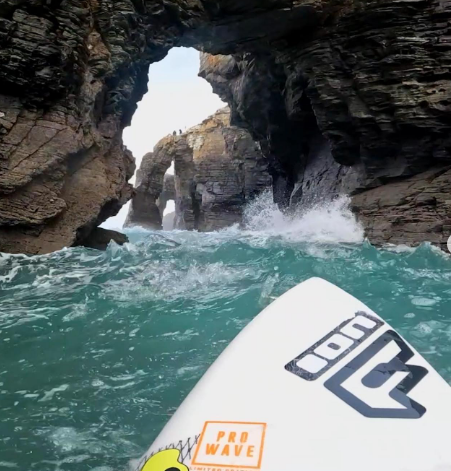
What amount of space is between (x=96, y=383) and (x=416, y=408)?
104 inches

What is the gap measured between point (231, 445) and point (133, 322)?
365cm

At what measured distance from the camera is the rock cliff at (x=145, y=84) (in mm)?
8789

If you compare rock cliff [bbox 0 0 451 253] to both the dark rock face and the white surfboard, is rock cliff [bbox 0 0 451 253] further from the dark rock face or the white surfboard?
the white surfboard

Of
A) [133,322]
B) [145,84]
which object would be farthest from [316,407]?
[145,84]

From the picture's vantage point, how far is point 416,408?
1738mm

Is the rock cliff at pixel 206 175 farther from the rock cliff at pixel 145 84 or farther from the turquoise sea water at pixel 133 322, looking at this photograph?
the turquoise sea water at pixel 133 322

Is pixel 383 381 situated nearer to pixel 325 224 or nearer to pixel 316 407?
pixel 316 407

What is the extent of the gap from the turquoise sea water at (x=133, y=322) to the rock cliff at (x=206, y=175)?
1687cm

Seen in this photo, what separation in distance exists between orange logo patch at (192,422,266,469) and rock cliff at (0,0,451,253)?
7955 mm

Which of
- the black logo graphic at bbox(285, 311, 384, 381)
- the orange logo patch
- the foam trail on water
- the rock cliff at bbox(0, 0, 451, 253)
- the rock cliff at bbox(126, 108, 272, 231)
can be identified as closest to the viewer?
the orange logo patch

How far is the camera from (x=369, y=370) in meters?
1.87

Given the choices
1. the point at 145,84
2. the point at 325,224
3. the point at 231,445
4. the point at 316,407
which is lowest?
the point at 325,224

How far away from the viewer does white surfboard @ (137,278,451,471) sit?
160cm

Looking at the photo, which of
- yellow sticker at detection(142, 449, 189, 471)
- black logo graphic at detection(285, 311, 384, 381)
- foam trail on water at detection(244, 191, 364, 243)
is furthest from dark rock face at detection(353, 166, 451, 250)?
yellow sticker at detection(142, 449, 189, 471)
